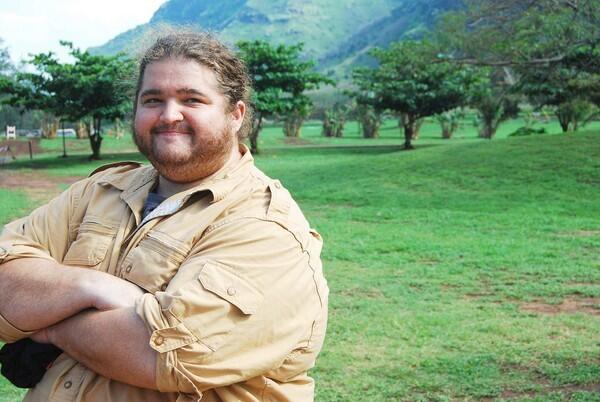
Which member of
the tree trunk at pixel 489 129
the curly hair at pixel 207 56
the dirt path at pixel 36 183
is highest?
the curly hair at pixel 207 56

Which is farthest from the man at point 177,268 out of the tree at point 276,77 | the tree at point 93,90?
the tree at point 276,77

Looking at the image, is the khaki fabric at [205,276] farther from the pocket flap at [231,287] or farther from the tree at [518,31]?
the tree at [518,31]

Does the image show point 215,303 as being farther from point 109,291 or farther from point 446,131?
point 446,131

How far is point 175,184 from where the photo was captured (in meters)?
2.12

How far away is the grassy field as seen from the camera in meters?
4.30

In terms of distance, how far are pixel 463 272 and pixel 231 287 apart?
559 cm

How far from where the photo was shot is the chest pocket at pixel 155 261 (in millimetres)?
1858

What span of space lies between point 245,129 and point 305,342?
2.48 ft

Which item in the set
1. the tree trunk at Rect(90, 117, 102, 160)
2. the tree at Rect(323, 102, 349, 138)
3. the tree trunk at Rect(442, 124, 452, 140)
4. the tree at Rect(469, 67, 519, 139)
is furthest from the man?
the tree at Rect(323, 102, 349, 138)

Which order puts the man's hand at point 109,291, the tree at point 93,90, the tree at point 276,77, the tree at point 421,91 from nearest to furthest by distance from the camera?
1. the man's hand at point 109,291
2. the tree at point 93,90
3. the tree at point 421,91
4. the tree at point 276,77

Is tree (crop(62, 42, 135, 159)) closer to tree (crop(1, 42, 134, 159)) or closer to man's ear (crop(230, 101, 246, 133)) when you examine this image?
tree (crop(1, 42, 134, 159))

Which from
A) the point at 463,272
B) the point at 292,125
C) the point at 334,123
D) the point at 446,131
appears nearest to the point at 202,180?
the point at 463,272

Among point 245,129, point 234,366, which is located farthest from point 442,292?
point 234,366

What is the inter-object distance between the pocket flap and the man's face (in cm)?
37
